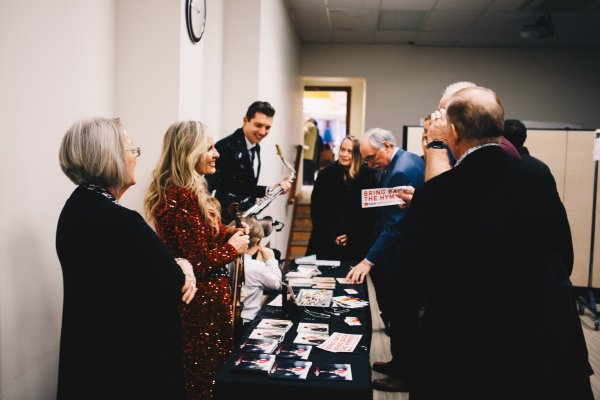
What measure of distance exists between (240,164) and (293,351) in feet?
5.16

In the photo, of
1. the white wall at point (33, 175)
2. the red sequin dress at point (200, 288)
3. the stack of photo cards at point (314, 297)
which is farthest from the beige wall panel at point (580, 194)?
the white wall at point (33, 175)

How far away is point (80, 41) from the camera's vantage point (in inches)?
86.1

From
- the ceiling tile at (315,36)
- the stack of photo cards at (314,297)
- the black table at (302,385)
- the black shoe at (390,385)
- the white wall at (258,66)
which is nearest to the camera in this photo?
the black table at (302,385)

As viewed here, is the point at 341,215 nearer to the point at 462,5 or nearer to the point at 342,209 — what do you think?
the point at 342,209

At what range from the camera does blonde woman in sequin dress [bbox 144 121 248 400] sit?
185cm

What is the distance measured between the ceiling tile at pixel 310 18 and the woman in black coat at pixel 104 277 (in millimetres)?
5548

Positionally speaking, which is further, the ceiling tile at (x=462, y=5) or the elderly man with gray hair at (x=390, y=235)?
the ceiling tile at (x=462, y=5)

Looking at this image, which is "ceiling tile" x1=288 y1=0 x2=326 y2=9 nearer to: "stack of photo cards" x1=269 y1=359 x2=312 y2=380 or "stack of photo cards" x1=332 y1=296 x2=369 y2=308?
"stack of photo cards" x1=332 y1=296 x2=369 y2=308

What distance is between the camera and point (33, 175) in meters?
1.80

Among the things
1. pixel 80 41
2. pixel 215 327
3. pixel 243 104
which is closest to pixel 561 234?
pixel 215 327

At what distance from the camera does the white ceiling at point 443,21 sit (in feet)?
19.8

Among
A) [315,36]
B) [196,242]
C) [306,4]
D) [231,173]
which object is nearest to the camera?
[196,242]

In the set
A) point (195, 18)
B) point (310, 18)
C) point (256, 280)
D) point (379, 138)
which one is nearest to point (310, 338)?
point (256, 280)

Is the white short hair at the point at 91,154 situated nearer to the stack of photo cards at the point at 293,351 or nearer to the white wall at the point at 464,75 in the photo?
the stack of photo cards at the point at 293,351
